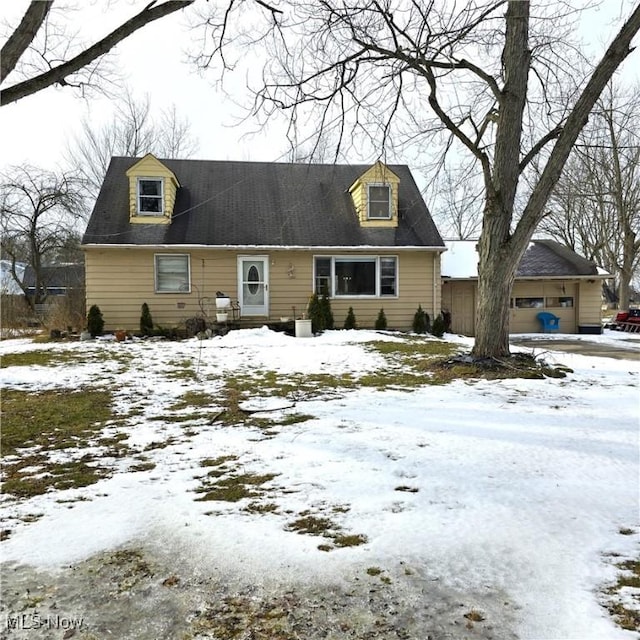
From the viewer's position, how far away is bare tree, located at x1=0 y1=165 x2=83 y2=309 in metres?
19.5

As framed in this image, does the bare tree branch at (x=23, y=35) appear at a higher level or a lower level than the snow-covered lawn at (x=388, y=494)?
higher

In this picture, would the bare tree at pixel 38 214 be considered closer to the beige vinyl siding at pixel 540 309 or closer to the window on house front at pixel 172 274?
the window on house front at pixel 172 274

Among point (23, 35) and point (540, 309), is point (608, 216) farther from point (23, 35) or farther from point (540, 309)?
point (23, 35)

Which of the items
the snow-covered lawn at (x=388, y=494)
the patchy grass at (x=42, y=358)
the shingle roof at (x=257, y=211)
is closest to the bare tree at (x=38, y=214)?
the shingle roof at (x=257, y=211)

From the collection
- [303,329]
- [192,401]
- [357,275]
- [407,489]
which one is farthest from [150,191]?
[407,489]

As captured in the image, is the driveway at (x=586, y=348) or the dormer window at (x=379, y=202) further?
the dormer window at (x=379, y=202)

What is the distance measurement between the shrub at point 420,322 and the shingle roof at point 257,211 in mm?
A: 2105

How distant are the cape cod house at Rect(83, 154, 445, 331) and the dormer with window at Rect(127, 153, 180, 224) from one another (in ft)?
0.10

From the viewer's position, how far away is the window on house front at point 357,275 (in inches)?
567

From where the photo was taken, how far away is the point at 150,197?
13.9 metres

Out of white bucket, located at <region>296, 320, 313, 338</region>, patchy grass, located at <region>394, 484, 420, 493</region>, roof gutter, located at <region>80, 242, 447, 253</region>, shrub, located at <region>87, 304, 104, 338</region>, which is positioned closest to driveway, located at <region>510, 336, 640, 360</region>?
roof gutter, located at <region>80, 242, 447, 253</region>

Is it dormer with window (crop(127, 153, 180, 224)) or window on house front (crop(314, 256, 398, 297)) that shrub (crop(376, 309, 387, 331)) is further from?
dormer with window (crop(127, 153, 180, 224))

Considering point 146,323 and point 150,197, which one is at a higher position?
point 150,197

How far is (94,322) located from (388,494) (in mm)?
11961
